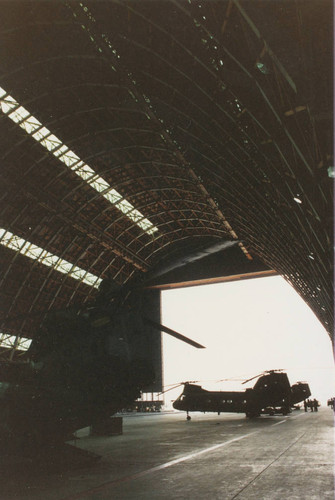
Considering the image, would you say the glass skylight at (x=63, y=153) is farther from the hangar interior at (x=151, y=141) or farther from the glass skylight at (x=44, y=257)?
the glass skylight at (x=44, y=257)

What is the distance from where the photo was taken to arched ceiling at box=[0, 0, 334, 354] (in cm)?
982

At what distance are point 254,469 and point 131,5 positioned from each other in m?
13.1

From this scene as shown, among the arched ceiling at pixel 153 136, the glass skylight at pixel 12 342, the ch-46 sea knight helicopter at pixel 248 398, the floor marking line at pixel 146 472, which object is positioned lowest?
the floor marking line at pixel 146 472

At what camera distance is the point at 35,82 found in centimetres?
2189

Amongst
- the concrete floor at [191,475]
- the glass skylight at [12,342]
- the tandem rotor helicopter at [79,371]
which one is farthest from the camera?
the glass skylight at [12,342]

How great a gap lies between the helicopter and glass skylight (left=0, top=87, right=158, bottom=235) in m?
17.3

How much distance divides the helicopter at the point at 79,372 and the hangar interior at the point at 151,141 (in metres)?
0.34

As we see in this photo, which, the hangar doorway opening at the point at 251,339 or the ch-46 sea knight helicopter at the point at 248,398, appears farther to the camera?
the hangar doorway opening at the point at 251,339

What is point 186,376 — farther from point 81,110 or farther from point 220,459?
point 220,459

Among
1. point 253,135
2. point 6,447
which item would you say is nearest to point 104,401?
point 6,447

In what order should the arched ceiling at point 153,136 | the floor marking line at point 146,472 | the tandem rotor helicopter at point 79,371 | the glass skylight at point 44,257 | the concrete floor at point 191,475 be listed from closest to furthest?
the concrete floor at point 191,475
the floor marking line at point 146,472
the tandem rotor helicopter at point 79,371
the arched ceiling at point 153,136
the glass skylight at point 44,257

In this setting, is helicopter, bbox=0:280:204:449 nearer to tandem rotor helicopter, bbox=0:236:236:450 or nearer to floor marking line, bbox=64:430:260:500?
tandem rotor helicopter, bbox=0:236:236:450

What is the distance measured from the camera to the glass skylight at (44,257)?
108 ft

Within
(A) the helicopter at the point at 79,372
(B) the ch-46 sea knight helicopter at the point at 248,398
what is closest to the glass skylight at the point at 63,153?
(B) the ch-46 sea knight helicopter at the point at 248,398
